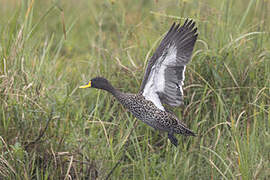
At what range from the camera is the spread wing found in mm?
4133

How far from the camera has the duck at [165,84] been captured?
414 cm

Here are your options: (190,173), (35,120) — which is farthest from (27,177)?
(190,173)

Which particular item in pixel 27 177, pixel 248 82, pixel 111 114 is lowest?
pixel 27 177

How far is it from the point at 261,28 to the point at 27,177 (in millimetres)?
2987

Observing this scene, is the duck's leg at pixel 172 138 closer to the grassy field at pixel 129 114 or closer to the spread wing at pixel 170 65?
the grassy field at pixel 129 114

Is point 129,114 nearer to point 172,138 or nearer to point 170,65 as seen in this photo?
point 172,138

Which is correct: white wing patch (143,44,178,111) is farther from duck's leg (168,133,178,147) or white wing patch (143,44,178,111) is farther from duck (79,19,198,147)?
duck's leg (168,133,178,147)

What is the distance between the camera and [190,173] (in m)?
4.31

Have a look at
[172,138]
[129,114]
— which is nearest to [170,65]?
[172,138]

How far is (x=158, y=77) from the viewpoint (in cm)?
427

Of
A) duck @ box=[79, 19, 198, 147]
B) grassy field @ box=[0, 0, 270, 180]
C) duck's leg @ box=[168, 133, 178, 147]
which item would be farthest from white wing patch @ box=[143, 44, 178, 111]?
grassy field @ box=[0, 0, 270, 180]

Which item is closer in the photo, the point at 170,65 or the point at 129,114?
the point at 170,65

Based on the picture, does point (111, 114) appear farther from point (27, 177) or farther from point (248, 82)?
point (248, 82)

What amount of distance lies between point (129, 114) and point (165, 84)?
0.80 m
